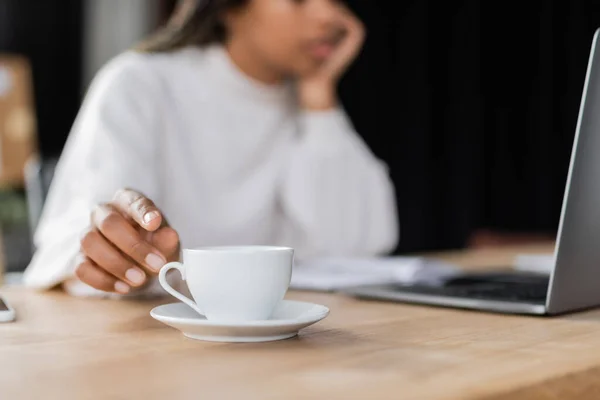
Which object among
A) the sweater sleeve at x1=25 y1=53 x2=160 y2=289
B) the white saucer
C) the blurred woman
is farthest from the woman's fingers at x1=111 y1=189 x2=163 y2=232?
the blurred woman

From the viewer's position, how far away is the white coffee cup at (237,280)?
2.26 ft

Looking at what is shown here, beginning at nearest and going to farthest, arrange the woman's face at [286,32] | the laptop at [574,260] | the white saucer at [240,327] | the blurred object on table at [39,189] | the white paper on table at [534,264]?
the white saucer at [240,327] → the laptop at [574,260] → the white paper on table at [534,264] → the woman's face at [286,32] → the blurred object on table at [39,189]

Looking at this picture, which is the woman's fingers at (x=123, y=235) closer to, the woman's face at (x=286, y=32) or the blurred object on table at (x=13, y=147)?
the woman's face at (x=286, y=32)

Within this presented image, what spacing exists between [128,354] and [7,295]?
47cm

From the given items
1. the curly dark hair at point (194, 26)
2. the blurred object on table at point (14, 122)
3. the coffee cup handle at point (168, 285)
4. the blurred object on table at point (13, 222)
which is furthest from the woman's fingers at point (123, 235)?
the blurred object on table at point (14, 122)

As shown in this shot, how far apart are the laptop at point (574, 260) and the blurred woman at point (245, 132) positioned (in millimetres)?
677

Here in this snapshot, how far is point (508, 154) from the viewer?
4039 millimetres

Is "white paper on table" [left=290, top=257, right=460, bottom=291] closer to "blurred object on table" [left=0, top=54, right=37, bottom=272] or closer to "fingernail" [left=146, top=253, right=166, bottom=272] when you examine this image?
"fingernail" [left=146, top=253, right=166, bottom=272]

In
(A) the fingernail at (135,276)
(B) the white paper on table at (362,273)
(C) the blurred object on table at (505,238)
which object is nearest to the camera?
(A) the fingernail at (135,276)

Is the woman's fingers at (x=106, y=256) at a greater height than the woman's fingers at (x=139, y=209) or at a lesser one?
lesser

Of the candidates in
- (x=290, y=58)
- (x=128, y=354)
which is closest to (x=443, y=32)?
(x=290, y=58)

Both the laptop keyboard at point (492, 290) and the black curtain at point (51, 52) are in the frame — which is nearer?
the laptop keyboard at point (492, 290)

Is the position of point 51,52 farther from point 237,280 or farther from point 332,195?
point 237,280

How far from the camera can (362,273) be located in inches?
49.4
